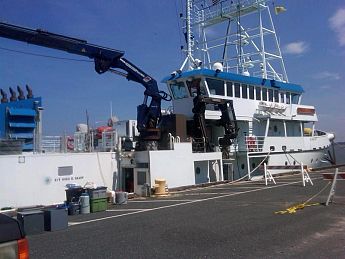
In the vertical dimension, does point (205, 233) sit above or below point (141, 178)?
below

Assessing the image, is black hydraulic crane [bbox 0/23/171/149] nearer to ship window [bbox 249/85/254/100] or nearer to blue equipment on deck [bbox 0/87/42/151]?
blue equipment on deck [bbox 0/87/42/151]

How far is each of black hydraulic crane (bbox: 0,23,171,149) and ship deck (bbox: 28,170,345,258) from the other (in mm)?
7984

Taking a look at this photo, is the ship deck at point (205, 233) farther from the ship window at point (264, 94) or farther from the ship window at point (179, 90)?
the ship window at point (264, 94)

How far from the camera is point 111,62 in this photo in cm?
2067

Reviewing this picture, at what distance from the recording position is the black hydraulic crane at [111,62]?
17.1 meters

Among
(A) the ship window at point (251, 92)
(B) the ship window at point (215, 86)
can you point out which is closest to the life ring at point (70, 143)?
(B) the ship window at point (215, 86)

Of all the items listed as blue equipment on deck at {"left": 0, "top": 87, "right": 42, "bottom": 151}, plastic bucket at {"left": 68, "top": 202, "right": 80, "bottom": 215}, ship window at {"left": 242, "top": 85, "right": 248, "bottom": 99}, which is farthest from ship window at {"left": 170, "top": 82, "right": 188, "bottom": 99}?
plastic bucket at {"left": 68, "top": 202, "right": 80, "bottom": 215}

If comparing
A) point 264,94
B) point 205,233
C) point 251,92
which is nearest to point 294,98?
point 264,94

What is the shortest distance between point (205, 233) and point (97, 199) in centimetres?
645

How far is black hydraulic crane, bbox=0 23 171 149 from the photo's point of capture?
17094mm

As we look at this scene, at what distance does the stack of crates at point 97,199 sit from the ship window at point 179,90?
12.6m

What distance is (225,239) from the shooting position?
8.30 m

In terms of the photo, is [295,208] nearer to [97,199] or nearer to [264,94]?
[97,199]

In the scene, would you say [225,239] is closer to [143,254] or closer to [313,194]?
[143,254]
